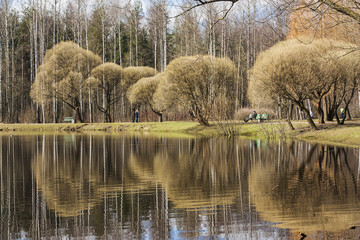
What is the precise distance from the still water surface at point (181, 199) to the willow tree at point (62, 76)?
105 feet

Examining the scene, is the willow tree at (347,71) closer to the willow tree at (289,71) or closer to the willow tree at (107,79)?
the willow tree at (289,71)

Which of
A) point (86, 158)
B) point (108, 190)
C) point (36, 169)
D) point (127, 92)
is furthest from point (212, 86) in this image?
point (108, 190)

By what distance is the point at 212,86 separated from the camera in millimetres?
35344

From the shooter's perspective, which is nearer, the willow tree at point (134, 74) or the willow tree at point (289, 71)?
the willow tree at point (289, 71)

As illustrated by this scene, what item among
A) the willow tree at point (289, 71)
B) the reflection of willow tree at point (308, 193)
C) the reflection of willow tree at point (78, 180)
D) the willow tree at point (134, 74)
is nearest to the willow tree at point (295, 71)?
the willow tree at point (289, 71)

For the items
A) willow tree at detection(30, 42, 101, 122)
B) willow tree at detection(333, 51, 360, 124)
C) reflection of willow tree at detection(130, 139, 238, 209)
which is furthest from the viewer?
willow tree at detection(30, 42, 101, 122)

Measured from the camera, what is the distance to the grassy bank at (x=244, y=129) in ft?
82.0

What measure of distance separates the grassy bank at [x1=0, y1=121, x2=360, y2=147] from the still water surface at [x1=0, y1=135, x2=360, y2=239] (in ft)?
33.0

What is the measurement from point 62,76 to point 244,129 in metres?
23.0

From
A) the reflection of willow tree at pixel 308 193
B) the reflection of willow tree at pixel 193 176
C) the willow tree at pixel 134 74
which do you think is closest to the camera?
the reflection of willow tree at pixel 308 193

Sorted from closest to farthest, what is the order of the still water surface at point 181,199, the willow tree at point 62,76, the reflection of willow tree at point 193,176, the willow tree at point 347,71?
the still water surface at point 181,199
the reflection of willow tree at point 193,176
the willow tree at point 347,71
the willow tree at point 62,76

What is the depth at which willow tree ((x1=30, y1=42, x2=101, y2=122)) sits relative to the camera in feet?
152

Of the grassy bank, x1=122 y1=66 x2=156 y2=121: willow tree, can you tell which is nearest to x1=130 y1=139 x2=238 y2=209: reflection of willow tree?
→ the grassy bank

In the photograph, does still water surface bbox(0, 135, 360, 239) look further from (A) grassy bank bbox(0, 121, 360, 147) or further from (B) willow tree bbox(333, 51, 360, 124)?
(B) willow tree bbox(333, 51, 360, 124)
